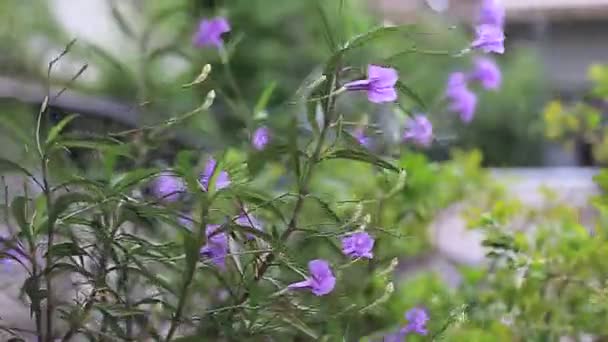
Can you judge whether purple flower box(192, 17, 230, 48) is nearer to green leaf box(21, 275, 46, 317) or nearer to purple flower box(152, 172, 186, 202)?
purple flower box(152, 172, 186, 202)

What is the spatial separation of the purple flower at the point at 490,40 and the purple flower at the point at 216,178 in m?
0.38

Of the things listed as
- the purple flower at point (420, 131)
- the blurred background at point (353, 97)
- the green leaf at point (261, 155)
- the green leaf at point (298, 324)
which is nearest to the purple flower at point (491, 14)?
the blurred background at point (353, 97)

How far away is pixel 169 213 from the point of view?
882 mm

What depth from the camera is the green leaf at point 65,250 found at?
0.90 meters

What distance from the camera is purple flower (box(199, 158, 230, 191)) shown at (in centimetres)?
91

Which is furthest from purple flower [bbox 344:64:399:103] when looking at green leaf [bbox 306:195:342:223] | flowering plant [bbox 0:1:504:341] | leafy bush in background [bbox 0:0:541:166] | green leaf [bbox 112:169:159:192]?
leafy bush in background [bbox 0:0:541:166]

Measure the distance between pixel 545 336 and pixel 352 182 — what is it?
1.88 feet

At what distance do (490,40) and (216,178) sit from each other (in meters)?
0.44

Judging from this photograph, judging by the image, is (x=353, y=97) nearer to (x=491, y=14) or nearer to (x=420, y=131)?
(x=420, y=131)

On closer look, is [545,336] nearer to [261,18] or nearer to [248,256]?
[248,256]

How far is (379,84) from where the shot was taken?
3.14 ft

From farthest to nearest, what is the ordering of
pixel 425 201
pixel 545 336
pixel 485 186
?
pixel 485 186 → pixel 425 201 → pixel 545 336

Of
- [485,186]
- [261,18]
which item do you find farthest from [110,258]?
[261,18]

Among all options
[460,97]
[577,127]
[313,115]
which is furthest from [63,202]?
[577,127]
